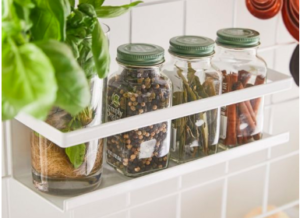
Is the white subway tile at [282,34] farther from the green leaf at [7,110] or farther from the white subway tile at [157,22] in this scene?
the green leaf at [7,110]

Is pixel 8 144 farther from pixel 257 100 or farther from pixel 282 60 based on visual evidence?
pixel 282 60

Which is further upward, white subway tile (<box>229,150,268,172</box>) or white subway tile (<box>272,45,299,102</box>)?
white subway tile (<box>272,45,299,102</box>)

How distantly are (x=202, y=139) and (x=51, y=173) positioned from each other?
0.21 metres

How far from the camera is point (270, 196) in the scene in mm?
1334

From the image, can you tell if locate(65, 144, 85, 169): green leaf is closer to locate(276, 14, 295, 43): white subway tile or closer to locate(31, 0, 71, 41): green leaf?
locate(31, 0, 71, 41): green leaf

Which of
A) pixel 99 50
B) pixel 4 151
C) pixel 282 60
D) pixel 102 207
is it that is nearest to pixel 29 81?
pixel 99 50

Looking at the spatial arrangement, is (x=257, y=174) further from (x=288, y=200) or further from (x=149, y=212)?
(x=149, y=212)

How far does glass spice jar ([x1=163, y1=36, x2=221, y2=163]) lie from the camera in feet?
2.54

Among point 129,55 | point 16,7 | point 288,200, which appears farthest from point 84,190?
point 288,200

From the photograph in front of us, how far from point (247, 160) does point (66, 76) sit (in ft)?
2.61

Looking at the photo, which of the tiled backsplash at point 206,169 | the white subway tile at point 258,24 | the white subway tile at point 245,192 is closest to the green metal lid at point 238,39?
the tiled backsplash at point 206,169

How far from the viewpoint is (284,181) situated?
1.36m

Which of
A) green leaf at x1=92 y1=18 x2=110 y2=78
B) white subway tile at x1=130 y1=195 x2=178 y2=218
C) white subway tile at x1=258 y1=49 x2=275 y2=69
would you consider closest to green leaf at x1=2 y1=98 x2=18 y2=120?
green leaf at x1=92 y1=18 x2=110 y2=78

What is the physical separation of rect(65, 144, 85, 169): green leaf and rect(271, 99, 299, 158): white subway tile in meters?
0.61
